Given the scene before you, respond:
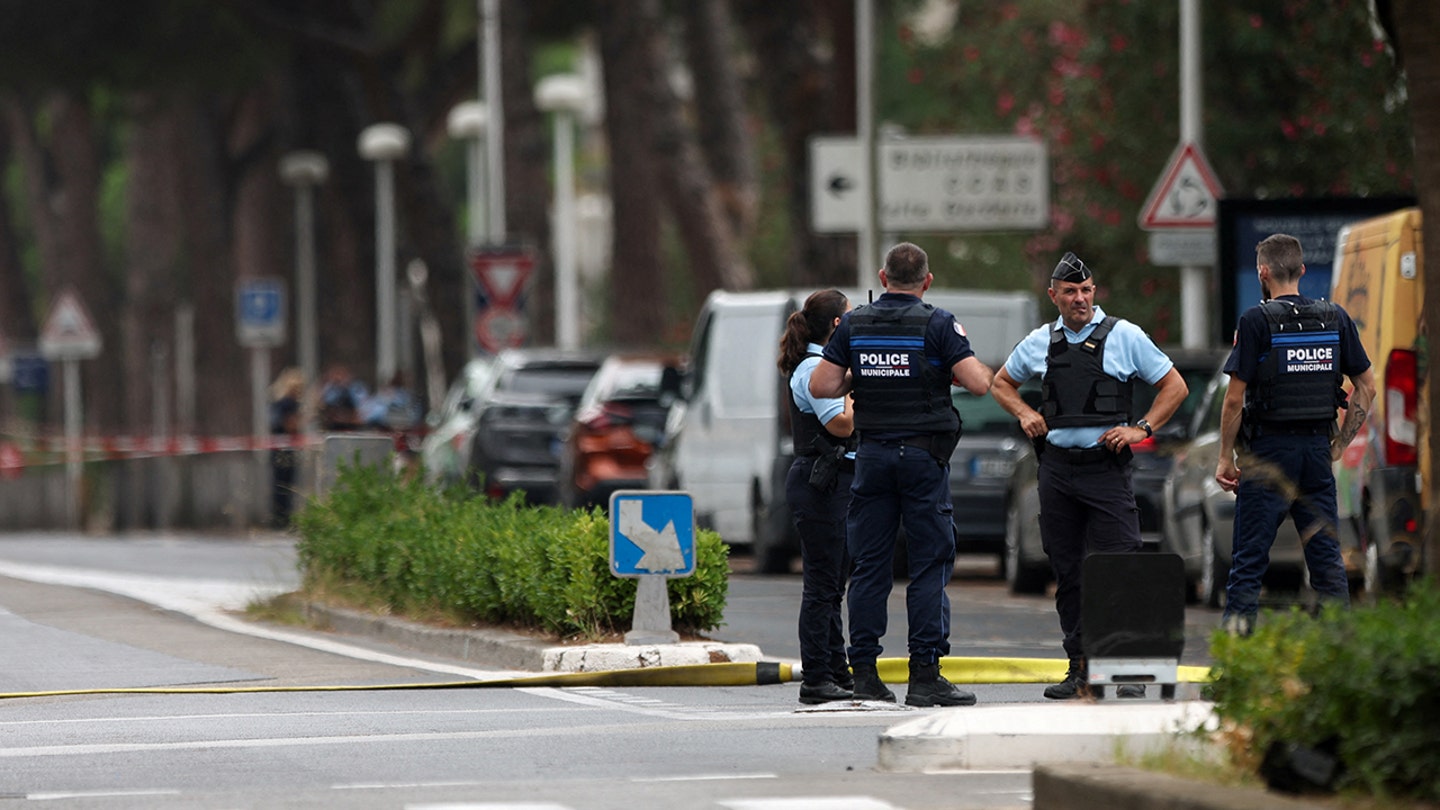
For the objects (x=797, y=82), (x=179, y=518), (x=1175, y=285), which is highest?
(x=797, y=82)

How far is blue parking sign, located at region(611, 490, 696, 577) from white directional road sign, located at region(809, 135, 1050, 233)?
1527 centimetres

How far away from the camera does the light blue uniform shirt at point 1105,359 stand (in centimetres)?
1197

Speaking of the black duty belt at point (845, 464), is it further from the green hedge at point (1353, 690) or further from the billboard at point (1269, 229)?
the billboard at point (1269, 229)

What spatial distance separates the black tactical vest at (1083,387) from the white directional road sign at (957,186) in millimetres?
16912

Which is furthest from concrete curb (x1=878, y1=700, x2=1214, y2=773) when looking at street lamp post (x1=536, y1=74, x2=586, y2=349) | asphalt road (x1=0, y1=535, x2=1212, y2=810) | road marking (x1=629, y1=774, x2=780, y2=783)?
street lamp post (x1=536, y1=74, x2=586, y2=349)

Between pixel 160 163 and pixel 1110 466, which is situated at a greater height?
pixel 160 163

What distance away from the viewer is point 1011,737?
31.5 feet

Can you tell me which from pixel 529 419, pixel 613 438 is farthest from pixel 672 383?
pixel 529 419

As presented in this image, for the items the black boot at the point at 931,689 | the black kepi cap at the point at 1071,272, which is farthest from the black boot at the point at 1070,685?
the black kepi cap at the point at 1071,272

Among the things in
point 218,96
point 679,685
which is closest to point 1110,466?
point 679,685

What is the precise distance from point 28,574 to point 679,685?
1087 cm

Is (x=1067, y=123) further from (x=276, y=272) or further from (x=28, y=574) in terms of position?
(x=276, y=272)

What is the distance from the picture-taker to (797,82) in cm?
3142

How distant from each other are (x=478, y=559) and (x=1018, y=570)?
5.14 metres
